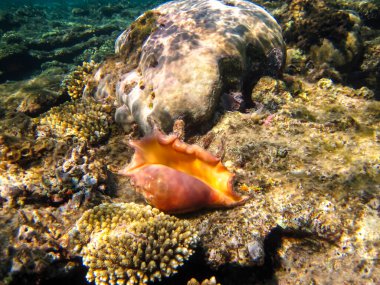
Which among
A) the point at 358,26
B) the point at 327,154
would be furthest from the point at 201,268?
the point at 358,26

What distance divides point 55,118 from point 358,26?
23.4 ft

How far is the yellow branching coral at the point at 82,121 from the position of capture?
487cm

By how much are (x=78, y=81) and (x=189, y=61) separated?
3651 millimetres

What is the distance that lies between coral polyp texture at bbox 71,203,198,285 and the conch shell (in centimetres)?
22

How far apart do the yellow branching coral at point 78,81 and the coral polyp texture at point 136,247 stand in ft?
14.4

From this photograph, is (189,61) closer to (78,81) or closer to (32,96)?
(78,81)

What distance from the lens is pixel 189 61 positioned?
4273mm

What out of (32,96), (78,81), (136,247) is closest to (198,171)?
(136,247)

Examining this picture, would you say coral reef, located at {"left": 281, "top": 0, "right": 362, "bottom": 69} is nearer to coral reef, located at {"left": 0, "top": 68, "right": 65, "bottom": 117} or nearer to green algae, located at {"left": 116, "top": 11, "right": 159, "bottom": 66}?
green algae, located at {"left": 116, "top": 11, "right": 159, "bottom": 66}

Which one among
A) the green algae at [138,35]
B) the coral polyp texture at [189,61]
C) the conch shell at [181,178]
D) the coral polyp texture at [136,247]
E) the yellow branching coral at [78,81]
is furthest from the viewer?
the yellow branching coral at [78,81]

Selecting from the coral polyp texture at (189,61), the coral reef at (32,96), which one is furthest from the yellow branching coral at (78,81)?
the coral polyp texture at (189,61)

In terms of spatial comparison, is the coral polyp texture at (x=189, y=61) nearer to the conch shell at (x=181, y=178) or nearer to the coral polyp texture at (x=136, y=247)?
the conch shell at (x=181, y=178)

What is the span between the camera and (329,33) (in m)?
6.13

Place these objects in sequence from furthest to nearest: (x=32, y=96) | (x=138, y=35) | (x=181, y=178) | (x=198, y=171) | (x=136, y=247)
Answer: (x=32, y=96), (x=138, y=35), (x=198, y=171), (x=181, y=178), (x=136, y=247)
